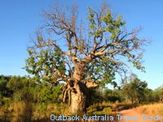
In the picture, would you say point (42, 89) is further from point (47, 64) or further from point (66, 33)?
point (66, 33)

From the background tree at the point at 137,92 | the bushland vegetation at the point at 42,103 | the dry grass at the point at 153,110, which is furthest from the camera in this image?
the background tree at the point at 137,92

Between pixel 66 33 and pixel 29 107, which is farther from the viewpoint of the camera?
pixel 66 33

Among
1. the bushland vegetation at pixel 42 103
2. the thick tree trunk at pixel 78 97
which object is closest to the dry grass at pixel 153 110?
the bushland vegetation at pixel 42 103

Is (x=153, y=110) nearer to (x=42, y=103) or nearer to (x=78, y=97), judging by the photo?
(x=78, y=97)

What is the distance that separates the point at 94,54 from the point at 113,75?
6.77 ft

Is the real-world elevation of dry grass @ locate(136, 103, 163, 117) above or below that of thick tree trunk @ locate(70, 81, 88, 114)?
below

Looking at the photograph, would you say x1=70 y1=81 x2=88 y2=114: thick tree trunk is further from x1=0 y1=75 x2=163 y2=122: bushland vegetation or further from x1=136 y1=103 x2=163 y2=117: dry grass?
x1=136 y1=103 x2=163 y2=117: dry grass

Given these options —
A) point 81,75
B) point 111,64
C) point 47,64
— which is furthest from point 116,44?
point 47,64

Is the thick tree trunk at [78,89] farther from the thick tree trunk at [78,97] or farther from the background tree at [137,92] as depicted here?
the background tree at [137,92]

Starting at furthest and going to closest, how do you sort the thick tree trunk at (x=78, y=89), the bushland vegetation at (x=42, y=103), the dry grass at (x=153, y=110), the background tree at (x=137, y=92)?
the background tree at (x=137, y=92) < the thick tree trunk at (x=78, y=89) < the dry grass at (x=153, y=110) < the bushland vegetation at (x=42, y=103)

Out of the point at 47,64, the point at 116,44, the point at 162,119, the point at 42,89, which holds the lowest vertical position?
the point at 162,119

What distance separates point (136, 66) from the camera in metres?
25.5

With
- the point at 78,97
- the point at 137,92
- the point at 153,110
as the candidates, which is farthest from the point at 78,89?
the point at 137,92

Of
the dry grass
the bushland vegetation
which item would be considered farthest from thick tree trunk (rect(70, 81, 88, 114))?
the dry grass
